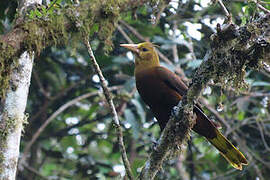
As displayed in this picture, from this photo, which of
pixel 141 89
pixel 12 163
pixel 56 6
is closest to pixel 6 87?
pixel 12 163

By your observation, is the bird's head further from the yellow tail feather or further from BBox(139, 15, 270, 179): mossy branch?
BBox(139, 15, 270, 179): mossy branch

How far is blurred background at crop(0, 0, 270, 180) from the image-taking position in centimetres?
466

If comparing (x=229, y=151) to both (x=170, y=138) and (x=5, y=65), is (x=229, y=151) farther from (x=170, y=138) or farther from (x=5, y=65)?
(x=5, y=65)

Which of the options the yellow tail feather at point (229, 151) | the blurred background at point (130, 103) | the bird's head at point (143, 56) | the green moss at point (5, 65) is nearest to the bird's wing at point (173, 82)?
the bird's head at point (143, 56)

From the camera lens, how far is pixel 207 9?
5016 mm

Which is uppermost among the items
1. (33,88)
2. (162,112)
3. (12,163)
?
(12,163)

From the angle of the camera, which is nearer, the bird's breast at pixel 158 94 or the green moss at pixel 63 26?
the green moss at pixel 63 26

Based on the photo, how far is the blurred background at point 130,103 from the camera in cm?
466

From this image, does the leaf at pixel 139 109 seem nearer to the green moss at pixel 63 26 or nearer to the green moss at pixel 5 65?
the green moss at pixel 63 26

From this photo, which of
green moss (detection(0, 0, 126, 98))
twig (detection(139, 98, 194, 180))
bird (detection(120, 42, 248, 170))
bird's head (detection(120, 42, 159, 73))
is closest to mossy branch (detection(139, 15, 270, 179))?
twig (detection(139, 98, 194, 180))

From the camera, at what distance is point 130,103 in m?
4.83

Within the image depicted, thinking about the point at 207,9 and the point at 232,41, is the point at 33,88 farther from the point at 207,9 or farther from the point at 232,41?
the point at 232,41

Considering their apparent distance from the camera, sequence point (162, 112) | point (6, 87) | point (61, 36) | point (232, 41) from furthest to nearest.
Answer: point (162, 112) → point (61, 36) → point (6, 87) → point (232, 41)

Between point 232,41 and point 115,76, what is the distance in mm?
2603
